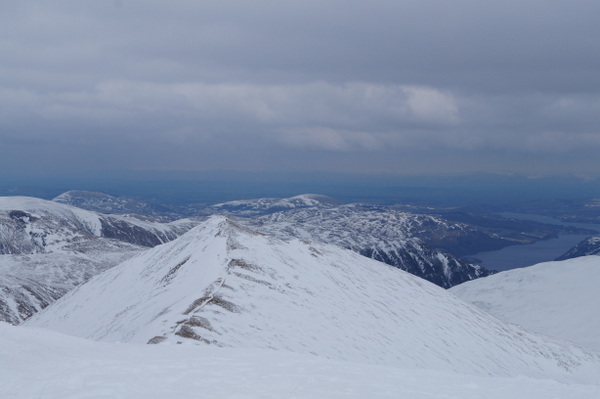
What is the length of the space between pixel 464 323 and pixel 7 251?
A: 659ft

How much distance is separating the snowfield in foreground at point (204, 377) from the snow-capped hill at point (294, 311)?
10373 mm

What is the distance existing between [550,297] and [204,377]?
372ft

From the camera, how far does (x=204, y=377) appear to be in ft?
56.0

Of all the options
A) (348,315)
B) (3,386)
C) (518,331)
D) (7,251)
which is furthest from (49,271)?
(3,386)

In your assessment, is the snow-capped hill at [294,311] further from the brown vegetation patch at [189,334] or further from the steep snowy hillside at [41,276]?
the steep snowy hillside at [41,276]

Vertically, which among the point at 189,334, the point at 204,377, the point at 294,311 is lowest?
the point at 294,311

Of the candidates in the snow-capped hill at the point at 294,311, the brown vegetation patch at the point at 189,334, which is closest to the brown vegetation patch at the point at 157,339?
the snow-capped hill at the point at 294,311

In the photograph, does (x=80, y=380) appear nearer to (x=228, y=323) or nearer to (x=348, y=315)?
(x=228, y=323)

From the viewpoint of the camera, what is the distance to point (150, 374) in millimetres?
16984

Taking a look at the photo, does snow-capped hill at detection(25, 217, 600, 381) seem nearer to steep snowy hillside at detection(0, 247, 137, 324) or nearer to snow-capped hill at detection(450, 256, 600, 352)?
snow-capped hill at detection(450, 256, 600, 352)

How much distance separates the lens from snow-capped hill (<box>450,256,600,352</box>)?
92.6 m

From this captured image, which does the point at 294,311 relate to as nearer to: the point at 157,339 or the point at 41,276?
the point at 157,339

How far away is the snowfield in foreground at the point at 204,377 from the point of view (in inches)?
600

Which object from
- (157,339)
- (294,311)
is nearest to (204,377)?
(157,339)
